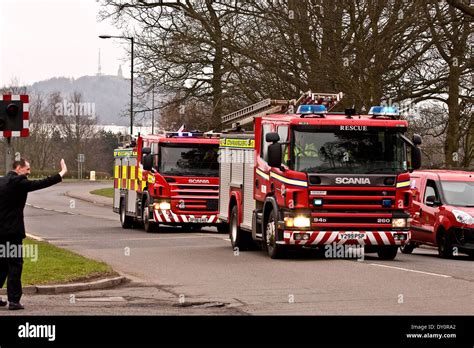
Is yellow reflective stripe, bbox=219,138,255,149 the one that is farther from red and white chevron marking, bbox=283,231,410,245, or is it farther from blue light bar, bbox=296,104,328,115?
red and white chevron marking, bbox=283,231,410,245

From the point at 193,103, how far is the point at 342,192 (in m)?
27.9

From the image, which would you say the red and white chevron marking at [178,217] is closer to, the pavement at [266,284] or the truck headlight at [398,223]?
the pavement at [266,284]

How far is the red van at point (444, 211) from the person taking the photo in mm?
23625

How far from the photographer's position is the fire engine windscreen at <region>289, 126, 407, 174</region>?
20328 millimetres

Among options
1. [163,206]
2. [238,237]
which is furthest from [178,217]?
[238,237]

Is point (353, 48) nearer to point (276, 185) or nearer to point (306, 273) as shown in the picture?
point (276, 185)

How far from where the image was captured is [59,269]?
1811cm

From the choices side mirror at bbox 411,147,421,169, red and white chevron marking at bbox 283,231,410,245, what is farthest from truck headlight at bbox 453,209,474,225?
→ side mirror at bbox 411,147,421,169

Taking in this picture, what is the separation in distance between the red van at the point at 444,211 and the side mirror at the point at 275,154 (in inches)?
203

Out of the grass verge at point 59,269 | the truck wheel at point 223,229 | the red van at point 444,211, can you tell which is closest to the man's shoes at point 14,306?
the grass verge at point 59,269

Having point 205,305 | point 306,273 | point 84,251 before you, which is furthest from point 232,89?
point 205,305

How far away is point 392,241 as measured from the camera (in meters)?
20.7
